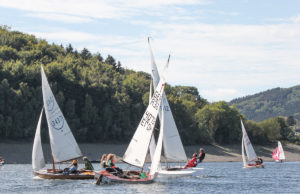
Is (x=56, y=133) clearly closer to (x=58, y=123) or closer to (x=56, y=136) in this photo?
(x=56, y=136)

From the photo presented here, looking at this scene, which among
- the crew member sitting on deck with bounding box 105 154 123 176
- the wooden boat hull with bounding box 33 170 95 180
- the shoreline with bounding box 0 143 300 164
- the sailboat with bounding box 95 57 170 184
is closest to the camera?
the sailboat with bounding box 95 57 170 184

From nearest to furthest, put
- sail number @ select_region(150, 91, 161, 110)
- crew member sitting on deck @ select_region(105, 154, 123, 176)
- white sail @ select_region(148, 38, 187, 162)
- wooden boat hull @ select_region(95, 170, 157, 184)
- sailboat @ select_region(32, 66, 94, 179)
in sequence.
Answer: wooden boat hull @ select_region(95, 170, 157, 184), sail number @ select_region(150, 91, 161, 110), crew member sitting on deck @ select_region(105, 154, 123, 176), sailboat @ select_region(32, 66, 94, 179), white sail @ select_region(148, 38, 187, 162)

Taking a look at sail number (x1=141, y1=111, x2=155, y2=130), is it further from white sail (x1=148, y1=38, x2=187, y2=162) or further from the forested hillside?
the forested hillside

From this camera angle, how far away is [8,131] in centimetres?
8881

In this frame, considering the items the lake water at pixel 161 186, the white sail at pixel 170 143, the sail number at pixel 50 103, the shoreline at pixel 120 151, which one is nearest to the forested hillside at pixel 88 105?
the shoreline at pixel 120 151

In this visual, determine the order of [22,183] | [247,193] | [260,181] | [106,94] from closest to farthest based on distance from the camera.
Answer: [247,193], [22,183], [260,181], [106,94]

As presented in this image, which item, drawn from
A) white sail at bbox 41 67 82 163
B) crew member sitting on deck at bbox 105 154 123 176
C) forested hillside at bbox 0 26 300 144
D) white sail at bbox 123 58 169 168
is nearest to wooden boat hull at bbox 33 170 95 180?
white sail at bbox 41 67 82 163

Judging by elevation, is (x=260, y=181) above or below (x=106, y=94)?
below

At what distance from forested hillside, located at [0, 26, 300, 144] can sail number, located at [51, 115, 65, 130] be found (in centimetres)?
4396

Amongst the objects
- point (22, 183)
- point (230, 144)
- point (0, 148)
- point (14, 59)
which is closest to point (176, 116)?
point (230, 144)

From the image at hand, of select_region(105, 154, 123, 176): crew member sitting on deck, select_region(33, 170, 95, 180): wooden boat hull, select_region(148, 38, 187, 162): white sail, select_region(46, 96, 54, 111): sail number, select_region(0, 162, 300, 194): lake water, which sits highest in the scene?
select_region(46, 96, 54, 111): sail number

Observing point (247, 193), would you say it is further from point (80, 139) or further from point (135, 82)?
point (135, 82)

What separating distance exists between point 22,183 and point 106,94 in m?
66.8

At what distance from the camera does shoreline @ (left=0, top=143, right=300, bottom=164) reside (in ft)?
264
